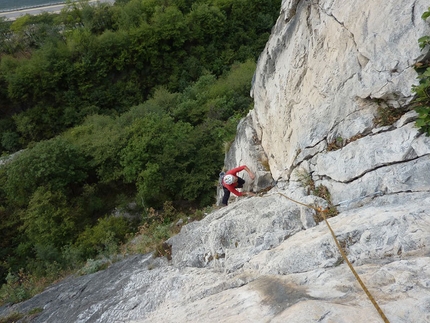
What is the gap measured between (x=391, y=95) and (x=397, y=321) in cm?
354

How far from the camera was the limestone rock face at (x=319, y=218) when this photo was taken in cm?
384

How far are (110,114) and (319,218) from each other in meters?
24.2

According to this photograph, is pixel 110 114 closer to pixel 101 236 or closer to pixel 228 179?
pixel 101 236

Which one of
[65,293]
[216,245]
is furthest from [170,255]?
[65,293]

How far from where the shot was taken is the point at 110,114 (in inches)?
1049

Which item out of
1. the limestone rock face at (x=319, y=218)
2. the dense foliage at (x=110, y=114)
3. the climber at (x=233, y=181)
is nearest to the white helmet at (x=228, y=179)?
the climber at (x=233, y=181)

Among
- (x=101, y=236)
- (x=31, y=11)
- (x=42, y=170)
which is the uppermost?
(x=31, y=11)

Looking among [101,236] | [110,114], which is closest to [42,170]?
[101,236]

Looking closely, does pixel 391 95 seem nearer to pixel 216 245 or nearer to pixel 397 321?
pixel 397 321

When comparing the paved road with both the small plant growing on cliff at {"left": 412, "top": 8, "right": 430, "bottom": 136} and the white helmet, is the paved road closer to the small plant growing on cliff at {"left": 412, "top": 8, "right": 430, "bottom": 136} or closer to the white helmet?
the white helmet

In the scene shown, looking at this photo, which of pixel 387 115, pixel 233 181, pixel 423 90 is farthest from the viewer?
pixel 233 181

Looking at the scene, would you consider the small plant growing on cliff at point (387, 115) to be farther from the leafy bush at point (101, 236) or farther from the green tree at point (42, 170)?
the green tree at point (42, 170)

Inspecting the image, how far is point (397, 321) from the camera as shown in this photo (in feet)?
10.4

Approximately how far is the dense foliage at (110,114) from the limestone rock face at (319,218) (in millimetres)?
4829
